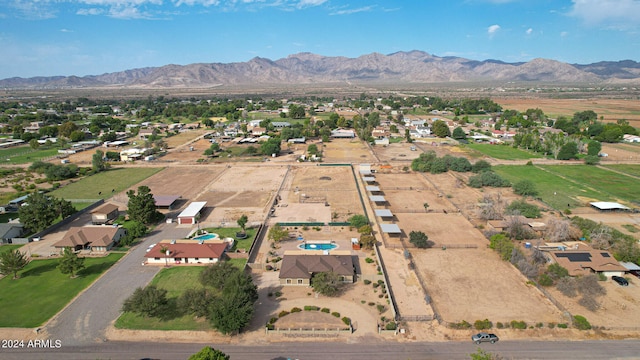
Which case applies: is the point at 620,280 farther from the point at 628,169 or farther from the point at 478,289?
the point at 628,169

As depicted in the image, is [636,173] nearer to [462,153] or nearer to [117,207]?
[462,153]

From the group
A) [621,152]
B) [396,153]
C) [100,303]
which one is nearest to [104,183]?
[100,303]

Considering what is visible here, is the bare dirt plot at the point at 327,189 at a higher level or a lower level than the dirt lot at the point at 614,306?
higher

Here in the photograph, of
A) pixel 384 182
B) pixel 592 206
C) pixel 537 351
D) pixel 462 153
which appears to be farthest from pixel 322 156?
pixel 537 351

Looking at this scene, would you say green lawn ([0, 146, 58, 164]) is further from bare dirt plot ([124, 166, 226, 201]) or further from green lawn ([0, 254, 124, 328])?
green lawn ([0, 254, 124, 328])

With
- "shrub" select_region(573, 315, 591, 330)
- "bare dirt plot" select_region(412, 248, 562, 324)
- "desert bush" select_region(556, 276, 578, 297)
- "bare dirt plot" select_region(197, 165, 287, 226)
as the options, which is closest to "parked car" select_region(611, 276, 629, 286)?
"desert bush" select_region(556, 276, 578, 297)

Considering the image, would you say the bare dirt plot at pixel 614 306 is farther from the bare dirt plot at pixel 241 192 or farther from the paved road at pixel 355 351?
the bare dirt plot at pixel 241 192

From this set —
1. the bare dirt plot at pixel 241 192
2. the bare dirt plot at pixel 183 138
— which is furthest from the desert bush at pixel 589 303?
the bare dirt plot at pixel 183 138
